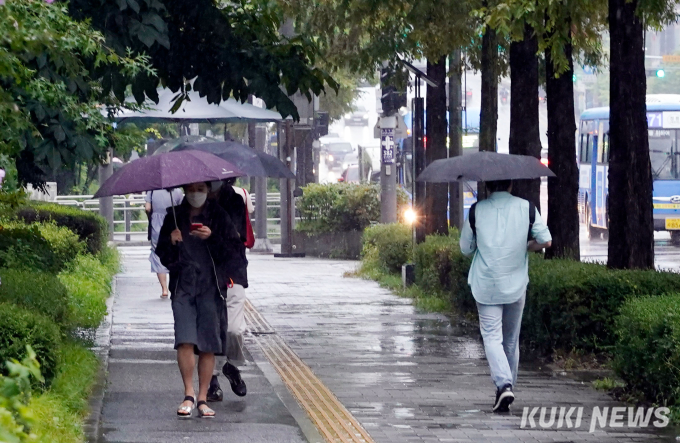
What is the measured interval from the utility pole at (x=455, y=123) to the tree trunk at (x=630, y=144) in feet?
24.8

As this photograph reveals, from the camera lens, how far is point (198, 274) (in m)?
7.88

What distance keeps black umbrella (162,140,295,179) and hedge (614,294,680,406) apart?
324 cm

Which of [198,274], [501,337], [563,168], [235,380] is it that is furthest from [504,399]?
[563,168]

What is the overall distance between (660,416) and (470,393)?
163 centimetres

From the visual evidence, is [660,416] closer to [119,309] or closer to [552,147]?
[552,147]

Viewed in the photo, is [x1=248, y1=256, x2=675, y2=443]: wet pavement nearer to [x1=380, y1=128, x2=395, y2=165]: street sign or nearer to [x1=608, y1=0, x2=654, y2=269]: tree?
[x1=608, y1=0, x2=654, y2=269]: tree

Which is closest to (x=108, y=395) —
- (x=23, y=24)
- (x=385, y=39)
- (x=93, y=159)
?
(x=93, y=159)

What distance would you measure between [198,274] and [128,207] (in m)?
25.0

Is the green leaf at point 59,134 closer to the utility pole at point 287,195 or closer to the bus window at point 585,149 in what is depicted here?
the utility pole at point 287,195

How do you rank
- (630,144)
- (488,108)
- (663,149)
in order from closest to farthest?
(630,144), (488,108), (663,149)

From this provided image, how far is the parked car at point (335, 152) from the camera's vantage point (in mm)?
75438

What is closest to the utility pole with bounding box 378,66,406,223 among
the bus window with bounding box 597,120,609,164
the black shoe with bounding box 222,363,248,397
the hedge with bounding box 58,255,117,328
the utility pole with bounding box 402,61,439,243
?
the utility pole with bounding box 402,61,439,243

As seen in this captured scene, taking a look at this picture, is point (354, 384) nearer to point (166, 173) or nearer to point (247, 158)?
point (247, 158)

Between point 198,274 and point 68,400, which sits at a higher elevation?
point 198,274
